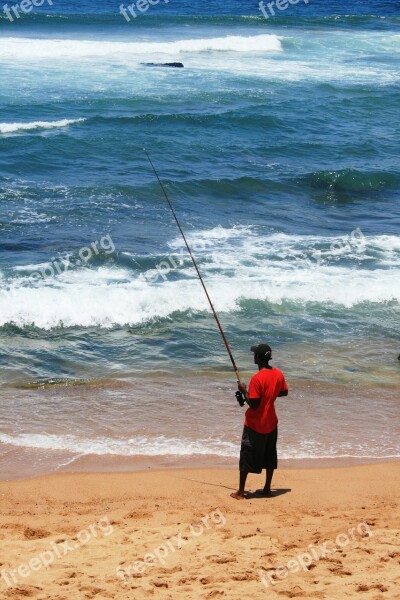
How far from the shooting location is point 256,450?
7312 millimetres

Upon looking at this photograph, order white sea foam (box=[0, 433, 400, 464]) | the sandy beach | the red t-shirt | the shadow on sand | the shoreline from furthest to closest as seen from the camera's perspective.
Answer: white sea foam (box=[0, 433, 400, 464]) < the shoreline < the shadow on sand < the red t-shirt < the sandy beach

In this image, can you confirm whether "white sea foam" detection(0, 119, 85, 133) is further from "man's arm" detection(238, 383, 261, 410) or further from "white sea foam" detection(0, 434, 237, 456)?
"man's arm" detection(238, 383, 261, 410)

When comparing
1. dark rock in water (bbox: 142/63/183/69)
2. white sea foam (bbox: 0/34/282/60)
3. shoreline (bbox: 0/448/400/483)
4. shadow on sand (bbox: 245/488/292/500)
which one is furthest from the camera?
white sea foam (bbox: 0/34/282/60)

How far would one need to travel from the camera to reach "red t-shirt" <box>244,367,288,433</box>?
23.3 feet

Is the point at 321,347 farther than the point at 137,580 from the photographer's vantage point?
Yes

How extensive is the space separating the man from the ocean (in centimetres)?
100

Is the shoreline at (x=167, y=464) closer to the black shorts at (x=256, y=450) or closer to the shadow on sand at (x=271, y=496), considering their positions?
the shadow on sand at (x=271, y=496)

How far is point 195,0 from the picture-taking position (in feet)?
150

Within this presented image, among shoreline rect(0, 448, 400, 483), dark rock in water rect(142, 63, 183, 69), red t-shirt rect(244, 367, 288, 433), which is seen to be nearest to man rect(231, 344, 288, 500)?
red t-shirt rect(244, 367, 288, 433)

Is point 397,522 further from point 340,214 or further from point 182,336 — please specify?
point 340,214

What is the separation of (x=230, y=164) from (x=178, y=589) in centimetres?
1552

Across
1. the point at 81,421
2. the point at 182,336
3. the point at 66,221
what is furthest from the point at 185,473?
the point at 66,221

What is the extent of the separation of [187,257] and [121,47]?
820 inches

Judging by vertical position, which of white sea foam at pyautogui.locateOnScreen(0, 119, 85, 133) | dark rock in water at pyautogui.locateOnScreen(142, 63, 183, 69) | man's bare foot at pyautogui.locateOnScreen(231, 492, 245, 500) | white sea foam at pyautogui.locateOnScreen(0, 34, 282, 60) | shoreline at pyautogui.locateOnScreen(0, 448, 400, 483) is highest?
white sea foam at pyautogui.locateOnScreen(0, 34, 282, 60)
